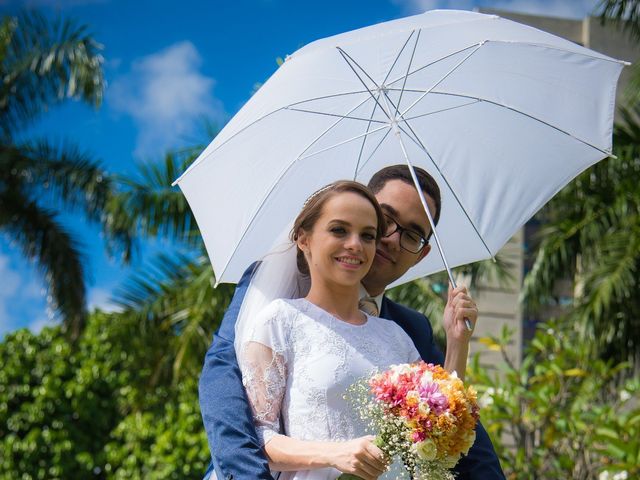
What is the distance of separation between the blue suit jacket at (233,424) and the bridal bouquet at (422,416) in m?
0.37

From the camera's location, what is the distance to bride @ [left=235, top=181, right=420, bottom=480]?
9.56 feet

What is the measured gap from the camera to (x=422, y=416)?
2637 millimetres

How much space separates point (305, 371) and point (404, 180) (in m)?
0.96

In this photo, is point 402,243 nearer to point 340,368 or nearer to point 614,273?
point 340,368

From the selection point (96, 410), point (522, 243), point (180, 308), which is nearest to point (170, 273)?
point (180, 308)

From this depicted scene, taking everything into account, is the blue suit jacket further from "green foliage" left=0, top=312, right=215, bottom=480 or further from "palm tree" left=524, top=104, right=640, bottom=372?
"green foliage" left=0, top=312, right=215, bottom=480

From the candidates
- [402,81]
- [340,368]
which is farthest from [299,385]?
[402,81]

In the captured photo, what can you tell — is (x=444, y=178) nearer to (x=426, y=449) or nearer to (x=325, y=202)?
(x=325, y=202)

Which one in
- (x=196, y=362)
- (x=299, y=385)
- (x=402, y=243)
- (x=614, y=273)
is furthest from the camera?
(x=196, y=362)

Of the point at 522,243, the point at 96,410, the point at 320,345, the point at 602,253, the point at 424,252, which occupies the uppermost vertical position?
the point at 522,243

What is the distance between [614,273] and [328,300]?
9.70 meters

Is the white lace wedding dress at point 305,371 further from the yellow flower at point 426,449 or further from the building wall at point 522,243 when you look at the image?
the building wall at point 522,243

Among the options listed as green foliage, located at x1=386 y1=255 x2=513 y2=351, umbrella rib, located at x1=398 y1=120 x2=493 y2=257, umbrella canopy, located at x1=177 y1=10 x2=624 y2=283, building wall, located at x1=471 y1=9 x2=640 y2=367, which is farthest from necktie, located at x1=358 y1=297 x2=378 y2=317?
building wall, located at x1=471 y1=9 x2=640 y2=367

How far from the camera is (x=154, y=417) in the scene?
16156 mm
